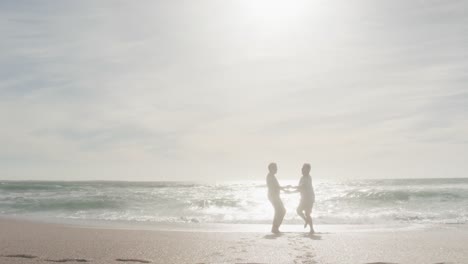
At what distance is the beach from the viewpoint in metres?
6.66

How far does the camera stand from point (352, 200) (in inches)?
1003

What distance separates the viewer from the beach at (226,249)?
21.9 feet

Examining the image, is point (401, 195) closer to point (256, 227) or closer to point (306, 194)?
point (256, 227)

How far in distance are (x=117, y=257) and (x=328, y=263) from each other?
2.97 metres

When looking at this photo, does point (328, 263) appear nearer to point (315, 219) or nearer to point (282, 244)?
point (282, 244)

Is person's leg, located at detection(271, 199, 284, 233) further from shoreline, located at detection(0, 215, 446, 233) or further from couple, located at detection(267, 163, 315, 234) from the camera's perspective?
shoreline, located at detection(0, 215, 446, 233)

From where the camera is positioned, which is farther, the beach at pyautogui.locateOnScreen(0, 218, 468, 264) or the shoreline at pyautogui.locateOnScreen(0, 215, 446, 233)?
the shoreline at pyautogui.locateOnScreen(0, 215, 446, 233)

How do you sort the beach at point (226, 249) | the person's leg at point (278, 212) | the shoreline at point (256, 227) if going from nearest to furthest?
the beach at point (226, 249)
the person's leg at point (278, 212)
the shoreline at point (256, 227)

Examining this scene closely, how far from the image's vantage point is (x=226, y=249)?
7684mm

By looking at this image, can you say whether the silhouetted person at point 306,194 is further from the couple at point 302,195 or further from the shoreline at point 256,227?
the shoreline at point 256,227

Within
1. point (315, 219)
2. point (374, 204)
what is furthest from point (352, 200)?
point (315, 219)

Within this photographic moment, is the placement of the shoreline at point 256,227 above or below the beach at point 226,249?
below

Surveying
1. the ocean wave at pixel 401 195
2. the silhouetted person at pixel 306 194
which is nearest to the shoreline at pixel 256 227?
the silhouetted person at pixel 306 194

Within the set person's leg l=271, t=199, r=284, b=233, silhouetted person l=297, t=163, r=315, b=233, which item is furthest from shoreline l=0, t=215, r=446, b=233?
silhouetted person l=297, t=163, r=315, b=233
